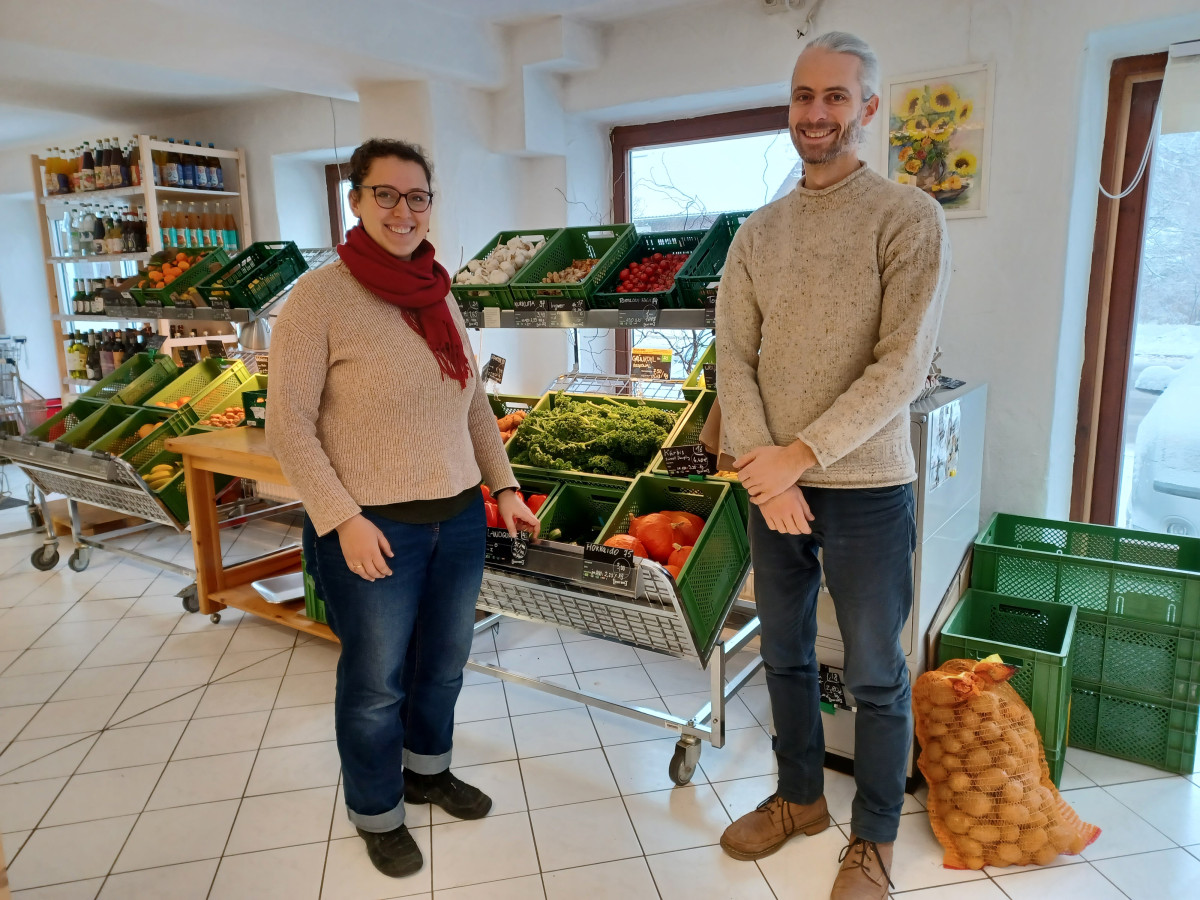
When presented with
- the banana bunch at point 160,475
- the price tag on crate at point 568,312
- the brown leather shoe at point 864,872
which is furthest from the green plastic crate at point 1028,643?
the banana bunch at point 160,475

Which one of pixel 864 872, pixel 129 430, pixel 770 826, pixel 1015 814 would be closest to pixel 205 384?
pixel 129 430

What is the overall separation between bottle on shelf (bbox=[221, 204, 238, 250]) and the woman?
4.78m

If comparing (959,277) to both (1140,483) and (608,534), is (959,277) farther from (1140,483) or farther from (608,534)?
(608,534)

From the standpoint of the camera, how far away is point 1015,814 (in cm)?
203

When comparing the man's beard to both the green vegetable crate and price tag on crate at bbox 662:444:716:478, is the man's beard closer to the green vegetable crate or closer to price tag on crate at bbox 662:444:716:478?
price tag on crate at bbox 662:444:716:478

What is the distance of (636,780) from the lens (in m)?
2.43

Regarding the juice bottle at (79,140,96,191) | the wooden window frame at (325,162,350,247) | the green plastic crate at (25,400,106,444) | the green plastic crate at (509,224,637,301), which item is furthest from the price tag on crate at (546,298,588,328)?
the juice bottle at (79,140,96,191)

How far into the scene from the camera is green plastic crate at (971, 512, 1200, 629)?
2.36m

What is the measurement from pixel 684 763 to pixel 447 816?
2.19 ft

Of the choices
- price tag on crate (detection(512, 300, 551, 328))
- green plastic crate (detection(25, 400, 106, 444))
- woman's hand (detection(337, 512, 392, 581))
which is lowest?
green plastic crate (detection(25, 400, 106, 444))

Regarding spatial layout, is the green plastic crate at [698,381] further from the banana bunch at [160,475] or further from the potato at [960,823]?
the banana bunch at [160,475]

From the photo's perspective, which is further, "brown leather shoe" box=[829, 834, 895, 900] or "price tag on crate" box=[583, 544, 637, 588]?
"price tag on crate" box=[583, 544, 637, 588]

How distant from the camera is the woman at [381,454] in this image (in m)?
1.74

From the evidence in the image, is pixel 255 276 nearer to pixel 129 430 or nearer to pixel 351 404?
pixel 129 430
